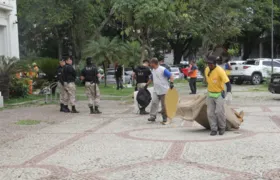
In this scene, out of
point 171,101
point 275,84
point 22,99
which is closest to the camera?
point 171,101

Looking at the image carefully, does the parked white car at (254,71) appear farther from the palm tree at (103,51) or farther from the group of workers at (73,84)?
the group of workers at (73,84)

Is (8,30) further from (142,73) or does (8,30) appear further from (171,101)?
(171,101)

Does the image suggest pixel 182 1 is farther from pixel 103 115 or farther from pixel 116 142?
pixel 116 142

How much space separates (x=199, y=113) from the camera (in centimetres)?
902

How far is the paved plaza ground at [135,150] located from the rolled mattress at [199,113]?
0.81 ft

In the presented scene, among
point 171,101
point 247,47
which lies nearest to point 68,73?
point 171,101

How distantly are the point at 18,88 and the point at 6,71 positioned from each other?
1.48 m

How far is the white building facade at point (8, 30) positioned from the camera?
21.9 m

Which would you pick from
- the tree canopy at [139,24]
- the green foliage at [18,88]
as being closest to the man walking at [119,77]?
the tree canopy at [139,24]

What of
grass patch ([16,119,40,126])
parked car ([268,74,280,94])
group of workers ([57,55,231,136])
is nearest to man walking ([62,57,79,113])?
group of workers ([57,55,231,136])

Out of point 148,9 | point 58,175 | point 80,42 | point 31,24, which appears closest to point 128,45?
point 80,42

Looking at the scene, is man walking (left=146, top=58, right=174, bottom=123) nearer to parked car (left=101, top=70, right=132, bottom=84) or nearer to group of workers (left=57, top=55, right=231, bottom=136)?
group of workers (left=57, top=55, right=231, bottom=136)

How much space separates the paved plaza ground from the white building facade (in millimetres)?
11401

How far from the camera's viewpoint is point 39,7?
28.2m
